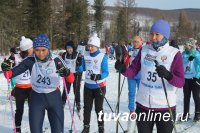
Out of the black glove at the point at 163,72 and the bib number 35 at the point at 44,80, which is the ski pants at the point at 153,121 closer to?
the black glove at the point at 163,72

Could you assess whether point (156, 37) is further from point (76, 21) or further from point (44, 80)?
point (76, 21)

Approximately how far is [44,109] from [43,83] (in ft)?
1.23

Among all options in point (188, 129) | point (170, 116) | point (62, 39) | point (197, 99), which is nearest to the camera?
point (170, 116)

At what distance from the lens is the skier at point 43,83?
4754 mm

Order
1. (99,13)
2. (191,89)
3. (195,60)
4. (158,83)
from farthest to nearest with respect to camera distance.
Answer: (99,13) < (191,89) < (195,60) < (158,83)

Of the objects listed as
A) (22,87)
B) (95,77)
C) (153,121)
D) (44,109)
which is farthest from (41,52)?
(22,87)

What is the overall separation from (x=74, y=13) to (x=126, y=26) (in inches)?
506

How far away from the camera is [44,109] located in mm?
4855

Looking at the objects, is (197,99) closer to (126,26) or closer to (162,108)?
(162,108)

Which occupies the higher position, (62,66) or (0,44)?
(62,66)

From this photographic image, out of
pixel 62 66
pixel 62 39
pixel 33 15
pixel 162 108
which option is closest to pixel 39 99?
pixel 62 66

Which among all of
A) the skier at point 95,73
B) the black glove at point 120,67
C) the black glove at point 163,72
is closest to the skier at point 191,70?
the skier at point 95,73

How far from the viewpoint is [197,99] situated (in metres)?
7.87

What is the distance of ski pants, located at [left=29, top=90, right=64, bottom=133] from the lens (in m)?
4.74
